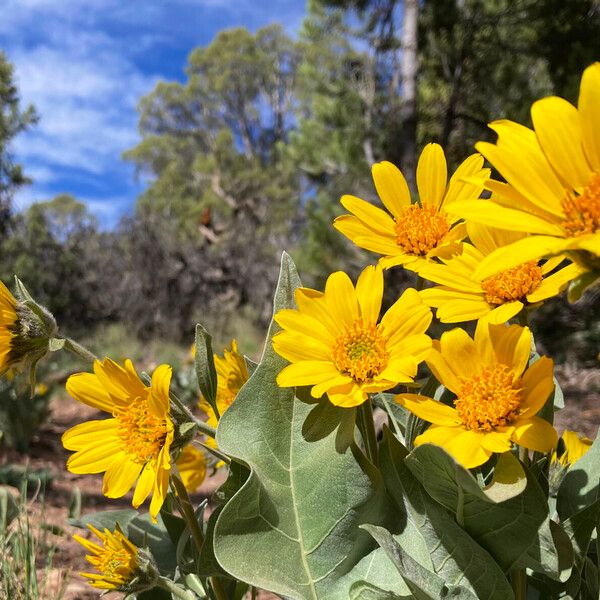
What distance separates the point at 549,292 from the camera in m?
0.69

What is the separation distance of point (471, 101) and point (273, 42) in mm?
20085

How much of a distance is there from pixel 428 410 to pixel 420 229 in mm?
275

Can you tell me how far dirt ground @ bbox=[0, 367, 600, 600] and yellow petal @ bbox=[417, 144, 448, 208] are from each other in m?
1.24

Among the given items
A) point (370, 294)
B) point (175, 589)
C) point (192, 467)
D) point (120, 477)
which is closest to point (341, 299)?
point (370, 294)

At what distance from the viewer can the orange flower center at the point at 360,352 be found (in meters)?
0.73

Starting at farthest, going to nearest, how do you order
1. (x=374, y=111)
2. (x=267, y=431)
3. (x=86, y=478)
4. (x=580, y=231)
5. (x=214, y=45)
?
A: (x=214, y=45) < (x=374, y=111) < (x=86, y=478) < (x=267, y=431) < (x=580, y=231)

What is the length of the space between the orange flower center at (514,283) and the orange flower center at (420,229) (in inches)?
4.4

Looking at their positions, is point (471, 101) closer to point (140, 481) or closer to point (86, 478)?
point (86, 478)

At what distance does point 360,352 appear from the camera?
2.49ft

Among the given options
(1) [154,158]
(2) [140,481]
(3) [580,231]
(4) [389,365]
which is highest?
(1) [154,158]

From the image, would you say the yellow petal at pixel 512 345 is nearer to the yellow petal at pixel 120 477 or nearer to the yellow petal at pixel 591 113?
the yellow petal at pixel 591 113

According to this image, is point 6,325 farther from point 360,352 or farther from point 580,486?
point 580,486

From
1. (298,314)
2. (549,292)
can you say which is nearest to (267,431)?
(298,314)

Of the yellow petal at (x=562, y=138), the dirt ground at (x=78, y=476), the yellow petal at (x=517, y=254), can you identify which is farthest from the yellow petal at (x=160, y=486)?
the dirt ground at (x=78, y=476)
